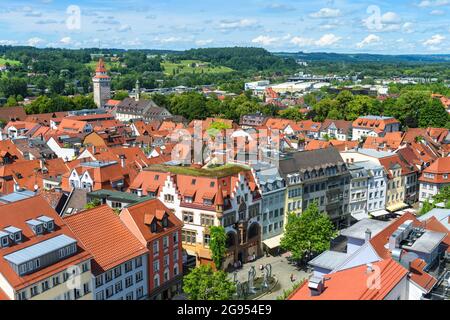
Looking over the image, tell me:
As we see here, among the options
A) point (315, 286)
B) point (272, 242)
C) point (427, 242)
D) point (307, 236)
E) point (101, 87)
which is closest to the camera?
point (315, 286)

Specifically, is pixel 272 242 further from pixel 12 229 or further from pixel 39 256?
pixel 12 229

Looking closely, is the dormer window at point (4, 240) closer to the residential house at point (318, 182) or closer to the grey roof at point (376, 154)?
the residential house at point (318, 182)

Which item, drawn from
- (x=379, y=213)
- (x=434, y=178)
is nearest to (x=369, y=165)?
(x=379, y=213)

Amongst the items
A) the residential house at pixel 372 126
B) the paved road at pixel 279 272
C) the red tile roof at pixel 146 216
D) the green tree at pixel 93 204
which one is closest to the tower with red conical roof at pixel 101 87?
the residential house at pixel 372 126

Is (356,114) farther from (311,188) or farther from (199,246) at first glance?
(199,246)

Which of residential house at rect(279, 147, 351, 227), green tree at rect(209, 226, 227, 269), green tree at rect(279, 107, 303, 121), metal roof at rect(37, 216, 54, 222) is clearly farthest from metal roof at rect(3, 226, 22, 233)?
green tree at rect(279, 107, 303, 121)

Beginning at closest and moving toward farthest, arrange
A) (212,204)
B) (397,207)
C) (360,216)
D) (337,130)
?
(212,204) → (360,216) → (397,207) → (337,130)
